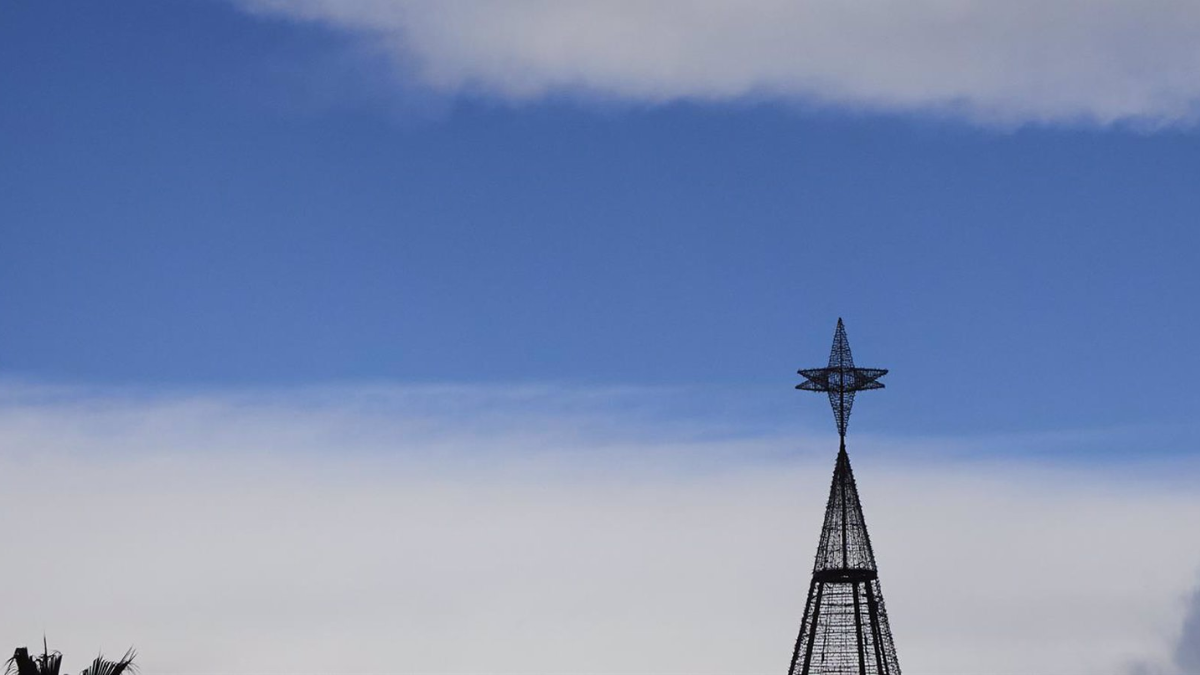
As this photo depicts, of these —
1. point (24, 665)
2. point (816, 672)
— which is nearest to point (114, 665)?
point (24, 665)

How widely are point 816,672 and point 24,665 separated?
267 feet

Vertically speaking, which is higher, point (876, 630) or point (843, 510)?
point (843, 510)

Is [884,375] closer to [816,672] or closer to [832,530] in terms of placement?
[832,530]

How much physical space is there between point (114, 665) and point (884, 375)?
282 feet

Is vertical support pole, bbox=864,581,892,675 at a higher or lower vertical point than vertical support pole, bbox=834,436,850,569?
lower

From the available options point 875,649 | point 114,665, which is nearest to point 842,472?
point 875,649

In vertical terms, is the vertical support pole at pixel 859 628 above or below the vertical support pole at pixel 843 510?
below

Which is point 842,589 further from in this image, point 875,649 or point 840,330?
point 840,330

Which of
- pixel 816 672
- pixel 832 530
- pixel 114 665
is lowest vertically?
pixel 114 665

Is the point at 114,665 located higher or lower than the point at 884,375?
lower

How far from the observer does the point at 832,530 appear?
358 ft

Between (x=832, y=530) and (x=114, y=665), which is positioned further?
(x=832, y=530)

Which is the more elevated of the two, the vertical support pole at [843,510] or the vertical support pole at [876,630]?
the vertical support pole at [843,510]

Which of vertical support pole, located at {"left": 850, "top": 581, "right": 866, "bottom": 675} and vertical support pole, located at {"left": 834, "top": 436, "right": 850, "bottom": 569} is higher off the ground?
vertical support pole, located at {"left": 834, "top": 436, "right": 850, "bottom": 569}
